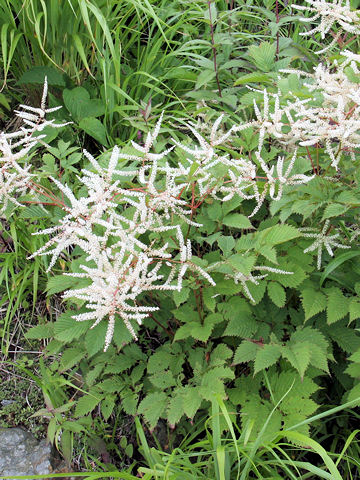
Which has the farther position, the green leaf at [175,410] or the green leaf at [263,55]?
the green leaf at [263,55]

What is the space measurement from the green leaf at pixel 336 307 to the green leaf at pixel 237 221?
17.6 inches

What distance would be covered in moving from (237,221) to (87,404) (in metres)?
1.02

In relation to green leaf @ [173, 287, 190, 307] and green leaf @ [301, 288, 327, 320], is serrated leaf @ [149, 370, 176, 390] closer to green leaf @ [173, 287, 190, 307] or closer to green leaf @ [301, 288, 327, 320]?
green leaf @ [173, 287, 190, 307]

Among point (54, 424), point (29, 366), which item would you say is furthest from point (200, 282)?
point (29, 366)

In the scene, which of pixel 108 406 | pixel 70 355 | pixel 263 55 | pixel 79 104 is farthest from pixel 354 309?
pixel 79 104

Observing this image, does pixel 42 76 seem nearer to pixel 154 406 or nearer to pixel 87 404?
pixel 87 404

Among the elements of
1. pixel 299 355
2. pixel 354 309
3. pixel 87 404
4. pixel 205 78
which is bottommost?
pixel 87 404

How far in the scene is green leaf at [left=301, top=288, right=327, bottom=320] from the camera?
203cm

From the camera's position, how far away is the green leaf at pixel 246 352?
6.55ft

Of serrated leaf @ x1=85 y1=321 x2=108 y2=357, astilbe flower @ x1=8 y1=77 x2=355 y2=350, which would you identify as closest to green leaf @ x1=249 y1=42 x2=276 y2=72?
astilbe flower @ x1=8 y1=77 x2=355 y2=350

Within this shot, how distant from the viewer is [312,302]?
205cm

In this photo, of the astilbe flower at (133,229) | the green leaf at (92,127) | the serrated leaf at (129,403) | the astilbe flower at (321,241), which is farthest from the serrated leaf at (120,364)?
the green leaf at (92,127)

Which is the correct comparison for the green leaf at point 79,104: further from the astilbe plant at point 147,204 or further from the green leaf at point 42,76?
the astilbe plant at point 147,204

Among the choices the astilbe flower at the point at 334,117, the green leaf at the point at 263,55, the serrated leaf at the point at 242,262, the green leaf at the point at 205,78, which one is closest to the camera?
the serrated leaf at the point at 242,262
